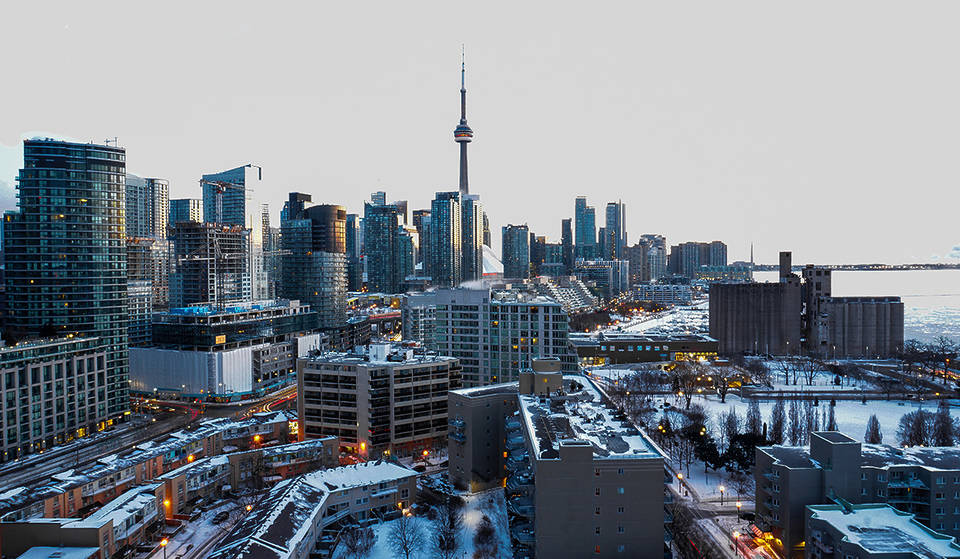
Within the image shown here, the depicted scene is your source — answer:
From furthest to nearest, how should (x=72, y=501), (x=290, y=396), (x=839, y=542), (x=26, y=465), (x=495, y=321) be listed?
(x=290, y=396) → (x=495, y=321) → (x=26, y=465) → (x=72, y=501) → (x=839, y=542)

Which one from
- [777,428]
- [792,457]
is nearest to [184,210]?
[777,428]

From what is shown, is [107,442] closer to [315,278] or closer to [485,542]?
[485,542]

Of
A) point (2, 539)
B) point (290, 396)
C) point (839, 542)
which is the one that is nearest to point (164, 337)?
point (290, 396)

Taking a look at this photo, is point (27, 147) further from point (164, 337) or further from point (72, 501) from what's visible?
point (72, 501)

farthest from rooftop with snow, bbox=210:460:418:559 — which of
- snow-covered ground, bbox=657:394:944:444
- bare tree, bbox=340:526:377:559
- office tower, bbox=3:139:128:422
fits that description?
snow-covered ground, bbox=657:394:944:444

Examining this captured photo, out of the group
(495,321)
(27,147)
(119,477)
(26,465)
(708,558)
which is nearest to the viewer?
(708,558)
